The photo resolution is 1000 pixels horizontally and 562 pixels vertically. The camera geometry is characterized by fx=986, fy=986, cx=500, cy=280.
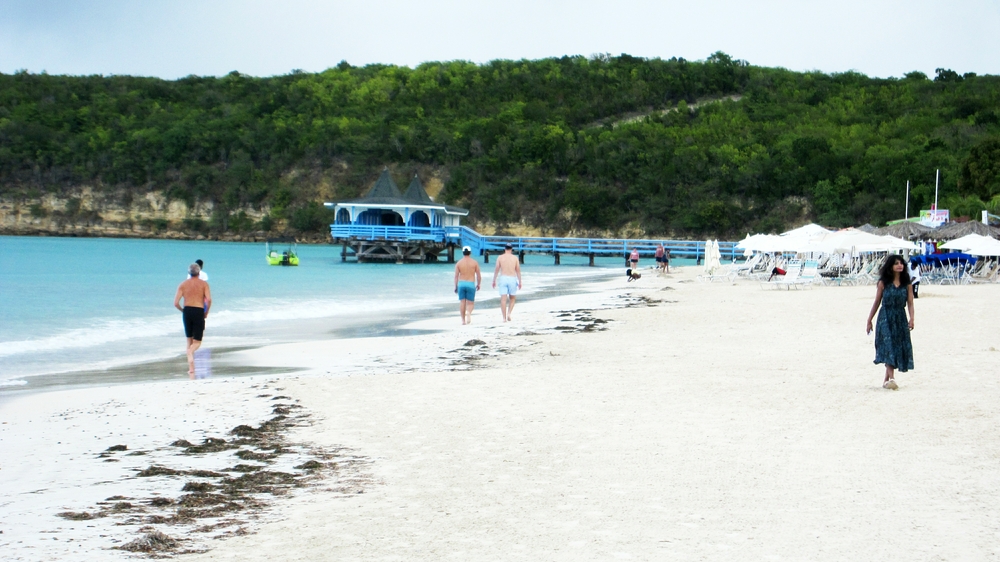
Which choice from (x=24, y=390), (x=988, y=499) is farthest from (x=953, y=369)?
(x=24, y=390)

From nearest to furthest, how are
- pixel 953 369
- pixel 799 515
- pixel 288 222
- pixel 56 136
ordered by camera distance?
pixel 799 515, pixel 953 369, pixel 288 222, pixel 56 136

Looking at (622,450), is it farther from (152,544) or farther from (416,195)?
(416,195)

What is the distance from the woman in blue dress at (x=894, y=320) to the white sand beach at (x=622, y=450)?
0.98ft

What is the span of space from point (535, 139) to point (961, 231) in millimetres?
56470

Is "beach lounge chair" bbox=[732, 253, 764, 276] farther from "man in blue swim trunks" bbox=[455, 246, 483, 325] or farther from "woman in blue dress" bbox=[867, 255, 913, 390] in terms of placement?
"woman in blue dress" bbox=[867, 255, 913, 390]

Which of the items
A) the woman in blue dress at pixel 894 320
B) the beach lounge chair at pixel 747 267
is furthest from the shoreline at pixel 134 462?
the beach lounge chair at pixel 747 267

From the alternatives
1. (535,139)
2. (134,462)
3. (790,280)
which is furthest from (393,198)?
(134,462)

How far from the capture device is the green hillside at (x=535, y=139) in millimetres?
75375

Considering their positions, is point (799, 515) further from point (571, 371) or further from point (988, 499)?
point (571, 371)

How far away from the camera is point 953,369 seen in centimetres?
1030

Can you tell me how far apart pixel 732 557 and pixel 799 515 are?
0.84 m

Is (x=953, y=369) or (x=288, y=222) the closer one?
(x=953, y=369)

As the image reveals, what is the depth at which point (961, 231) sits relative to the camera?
101 ft

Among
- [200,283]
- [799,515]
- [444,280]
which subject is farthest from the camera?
[444,280]
